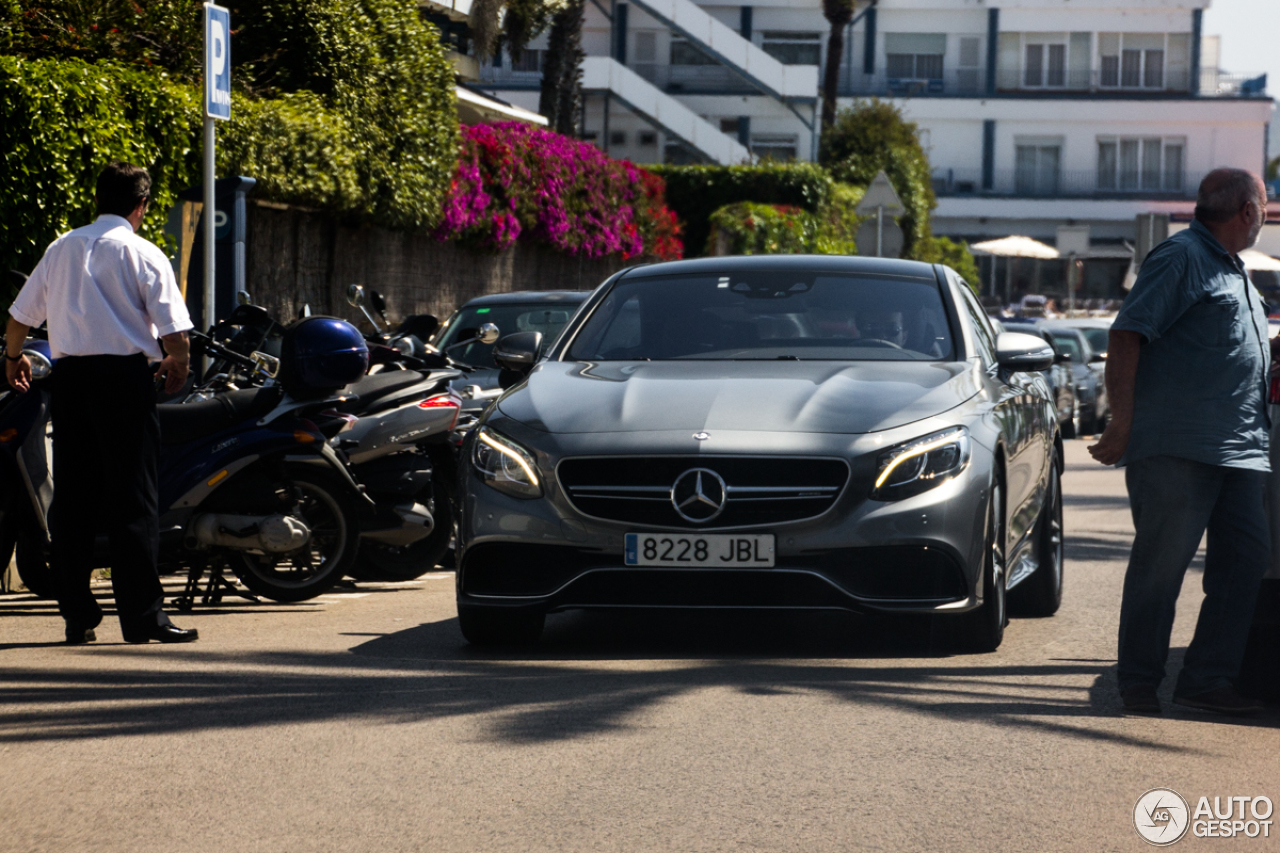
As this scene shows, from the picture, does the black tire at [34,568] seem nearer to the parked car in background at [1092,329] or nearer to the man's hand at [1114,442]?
the man's hand at [1114,442]

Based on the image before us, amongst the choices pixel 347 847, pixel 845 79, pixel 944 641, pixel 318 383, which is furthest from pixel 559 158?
pixel 845 79

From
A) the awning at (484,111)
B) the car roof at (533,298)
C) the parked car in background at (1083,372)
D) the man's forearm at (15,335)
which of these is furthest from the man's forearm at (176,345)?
the awning at (484,111)

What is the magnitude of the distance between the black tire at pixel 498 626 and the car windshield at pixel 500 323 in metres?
5.70

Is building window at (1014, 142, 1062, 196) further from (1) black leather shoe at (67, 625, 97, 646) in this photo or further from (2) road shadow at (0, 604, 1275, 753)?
(1) black leather shoe at (67, 625, 97, 646)

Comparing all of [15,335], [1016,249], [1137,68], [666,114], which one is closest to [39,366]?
[15,335]

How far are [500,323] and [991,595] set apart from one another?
665 cm

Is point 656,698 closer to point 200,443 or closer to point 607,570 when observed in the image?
point 607,570

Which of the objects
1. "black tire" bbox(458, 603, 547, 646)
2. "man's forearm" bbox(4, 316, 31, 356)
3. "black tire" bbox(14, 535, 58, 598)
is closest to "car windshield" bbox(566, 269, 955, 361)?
"black tire" bbox(458, 603, 547, 646)

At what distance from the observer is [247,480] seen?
8594 mm

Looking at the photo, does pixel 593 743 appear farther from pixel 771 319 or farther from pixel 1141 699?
pixel 771 319

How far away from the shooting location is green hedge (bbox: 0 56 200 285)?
12.0 metres

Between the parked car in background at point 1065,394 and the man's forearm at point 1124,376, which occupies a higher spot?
the man's forearm at point 1124,376

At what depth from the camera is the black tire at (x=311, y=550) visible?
28.8 ft

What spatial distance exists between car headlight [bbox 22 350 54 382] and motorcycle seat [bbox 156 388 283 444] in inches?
25.1
